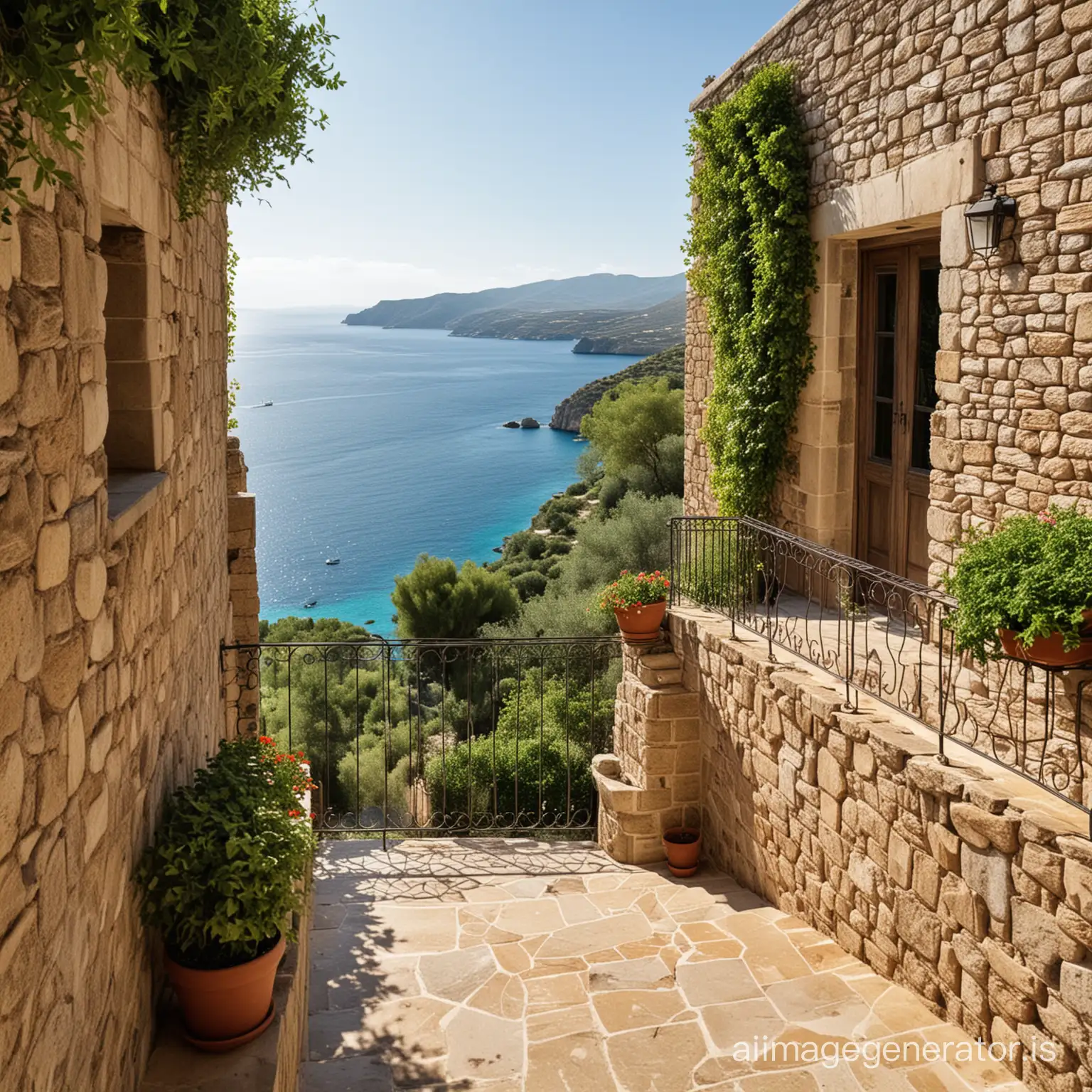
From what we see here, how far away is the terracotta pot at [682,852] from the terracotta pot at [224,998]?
455cm

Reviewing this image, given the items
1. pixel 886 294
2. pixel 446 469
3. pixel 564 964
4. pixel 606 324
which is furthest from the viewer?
pixel 606 324

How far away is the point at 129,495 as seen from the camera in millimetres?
2945

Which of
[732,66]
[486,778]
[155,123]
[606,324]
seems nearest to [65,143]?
[155,123]

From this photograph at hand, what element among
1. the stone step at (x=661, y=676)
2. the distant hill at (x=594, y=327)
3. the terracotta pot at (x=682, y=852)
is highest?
the distant hill at (x=594, y=327)

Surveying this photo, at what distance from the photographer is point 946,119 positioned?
20.1 feet

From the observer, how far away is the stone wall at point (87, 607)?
183cm

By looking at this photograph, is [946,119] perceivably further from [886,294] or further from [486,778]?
[486,778]

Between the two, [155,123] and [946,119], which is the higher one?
[946,119]

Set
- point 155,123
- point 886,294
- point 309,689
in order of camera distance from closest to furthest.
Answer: point 155,123, point 886,294, point 309,689

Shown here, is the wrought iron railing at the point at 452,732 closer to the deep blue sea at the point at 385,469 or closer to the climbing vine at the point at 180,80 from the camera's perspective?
the climbing vine at the point at 180,80

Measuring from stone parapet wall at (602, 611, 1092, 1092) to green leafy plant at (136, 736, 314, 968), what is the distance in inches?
107

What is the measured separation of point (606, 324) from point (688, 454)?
10487cm

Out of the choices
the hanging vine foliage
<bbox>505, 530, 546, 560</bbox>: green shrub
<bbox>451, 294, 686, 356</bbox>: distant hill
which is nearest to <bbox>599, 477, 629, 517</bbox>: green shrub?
<bbox>505, 530, 546, 560</bbox>: green shrub

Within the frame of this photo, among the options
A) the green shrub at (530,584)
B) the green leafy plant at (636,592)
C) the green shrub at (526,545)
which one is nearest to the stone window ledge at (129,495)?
the green leafy plant at (636,592)
